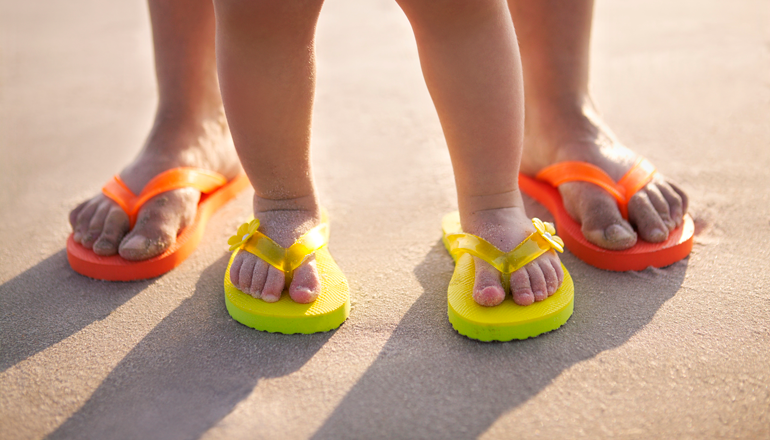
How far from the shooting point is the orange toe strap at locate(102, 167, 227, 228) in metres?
1.26

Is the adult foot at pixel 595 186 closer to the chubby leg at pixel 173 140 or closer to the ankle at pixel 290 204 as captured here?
the ankle at pixel 290 204

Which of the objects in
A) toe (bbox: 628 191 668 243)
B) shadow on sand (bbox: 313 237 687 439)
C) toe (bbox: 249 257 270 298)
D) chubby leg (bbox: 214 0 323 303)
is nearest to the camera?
shadow on sand (bbox: 313 237 687 439)

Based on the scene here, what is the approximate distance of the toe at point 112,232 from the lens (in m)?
1.20

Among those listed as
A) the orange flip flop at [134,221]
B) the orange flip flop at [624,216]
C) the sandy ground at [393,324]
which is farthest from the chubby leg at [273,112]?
the orange flip flop at [624,216]

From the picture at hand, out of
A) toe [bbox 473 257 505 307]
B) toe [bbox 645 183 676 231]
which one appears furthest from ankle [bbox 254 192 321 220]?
toe [bbox 645 183 676 231]

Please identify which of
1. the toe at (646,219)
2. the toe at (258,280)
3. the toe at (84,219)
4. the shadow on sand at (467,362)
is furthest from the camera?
the toe at (84,219)

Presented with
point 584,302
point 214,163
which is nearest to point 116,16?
point 214,163

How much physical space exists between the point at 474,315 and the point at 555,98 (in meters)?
0.63

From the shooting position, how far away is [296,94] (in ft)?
3.26

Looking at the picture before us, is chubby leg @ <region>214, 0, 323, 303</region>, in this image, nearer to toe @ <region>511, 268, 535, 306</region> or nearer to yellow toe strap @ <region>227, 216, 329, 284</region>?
yellow toe strap @ <region>227, 216, 329, 284</region>

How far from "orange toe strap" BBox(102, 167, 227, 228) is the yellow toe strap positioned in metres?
0.29

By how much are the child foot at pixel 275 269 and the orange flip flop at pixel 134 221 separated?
21 centimetres

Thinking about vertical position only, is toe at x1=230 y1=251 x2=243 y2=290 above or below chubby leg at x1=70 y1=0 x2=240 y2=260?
below

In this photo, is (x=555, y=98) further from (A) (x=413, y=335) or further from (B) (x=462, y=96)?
(A) (x=413, y=335)
